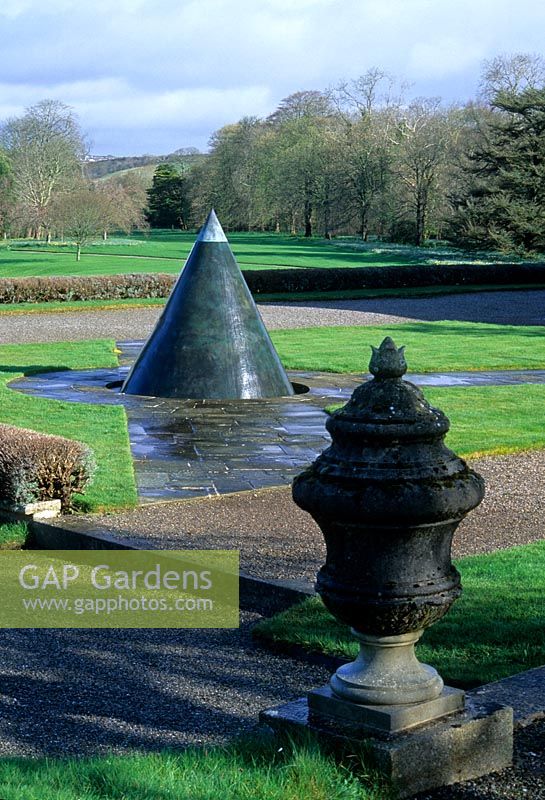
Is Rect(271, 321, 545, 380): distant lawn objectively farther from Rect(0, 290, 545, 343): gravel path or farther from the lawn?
the lawn

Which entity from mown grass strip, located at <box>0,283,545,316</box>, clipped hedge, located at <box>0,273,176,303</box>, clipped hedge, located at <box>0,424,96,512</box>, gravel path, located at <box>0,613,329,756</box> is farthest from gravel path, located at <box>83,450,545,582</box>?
clipped hedge, located at <box>0,273,176,303</box>

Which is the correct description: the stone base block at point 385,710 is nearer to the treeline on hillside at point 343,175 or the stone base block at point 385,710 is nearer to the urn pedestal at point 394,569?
the urn pedestal at point 394,569

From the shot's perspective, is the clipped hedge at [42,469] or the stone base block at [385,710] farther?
the clipped hedge at [42,469]

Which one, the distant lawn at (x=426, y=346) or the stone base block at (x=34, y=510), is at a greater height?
the distant lawn at (x=426, y=346)

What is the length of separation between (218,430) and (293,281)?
23770 mm

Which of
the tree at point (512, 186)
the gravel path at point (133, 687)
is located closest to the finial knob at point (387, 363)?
the gravel path at point (133, 687)

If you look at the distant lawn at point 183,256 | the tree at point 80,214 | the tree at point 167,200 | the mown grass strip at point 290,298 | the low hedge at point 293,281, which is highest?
the tree at point 167,200

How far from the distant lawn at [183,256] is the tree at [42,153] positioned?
12.2ft

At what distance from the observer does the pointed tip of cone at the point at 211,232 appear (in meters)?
14.2

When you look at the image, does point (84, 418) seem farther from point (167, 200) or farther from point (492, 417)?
point (167, 200)

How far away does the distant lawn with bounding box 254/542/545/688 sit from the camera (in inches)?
197

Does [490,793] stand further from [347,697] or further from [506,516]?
[506,516]

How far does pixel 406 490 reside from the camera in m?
3.38

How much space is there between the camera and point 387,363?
3.63 meters
